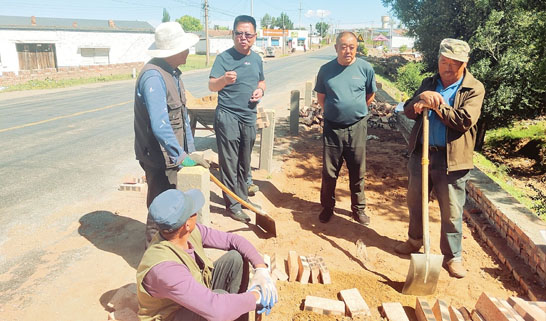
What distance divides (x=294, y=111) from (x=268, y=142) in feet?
9.98

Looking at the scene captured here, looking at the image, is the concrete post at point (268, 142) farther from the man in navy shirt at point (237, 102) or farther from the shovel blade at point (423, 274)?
the shovel blade at point (423, 274)

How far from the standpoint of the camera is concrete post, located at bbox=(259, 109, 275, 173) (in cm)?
635

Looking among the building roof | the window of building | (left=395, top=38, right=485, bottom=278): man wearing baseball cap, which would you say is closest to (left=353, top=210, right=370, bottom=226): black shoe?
(left=395, top=38, right=485, bottom=278): man wearing baseball cap

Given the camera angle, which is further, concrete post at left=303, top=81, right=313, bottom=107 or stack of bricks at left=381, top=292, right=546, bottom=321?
concrete post at left=303, top=81, right=313, bottom=107

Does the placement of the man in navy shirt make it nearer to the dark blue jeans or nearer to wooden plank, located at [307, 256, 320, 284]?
wooden plank, located at [307, 256, 320, 284]

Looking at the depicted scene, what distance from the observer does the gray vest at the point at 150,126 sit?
334 cm

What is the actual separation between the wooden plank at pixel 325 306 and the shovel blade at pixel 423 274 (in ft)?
2.25

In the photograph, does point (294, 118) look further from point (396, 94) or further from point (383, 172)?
point (396, 94)

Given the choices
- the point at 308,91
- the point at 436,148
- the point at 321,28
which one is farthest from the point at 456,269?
the point at 321,28

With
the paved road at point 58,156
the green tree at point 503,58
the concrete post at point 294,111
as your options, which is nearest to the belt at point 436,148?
the paved road at point 58,156

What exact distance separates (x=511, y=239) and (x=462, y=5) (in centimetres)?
728

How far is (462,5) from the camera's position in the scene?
956 cm

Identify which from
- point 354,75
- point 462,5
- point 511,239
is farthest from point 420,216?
point 462,5

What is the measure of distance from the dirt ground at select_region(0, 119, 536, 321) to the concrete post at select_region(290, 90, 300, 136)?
336cm
